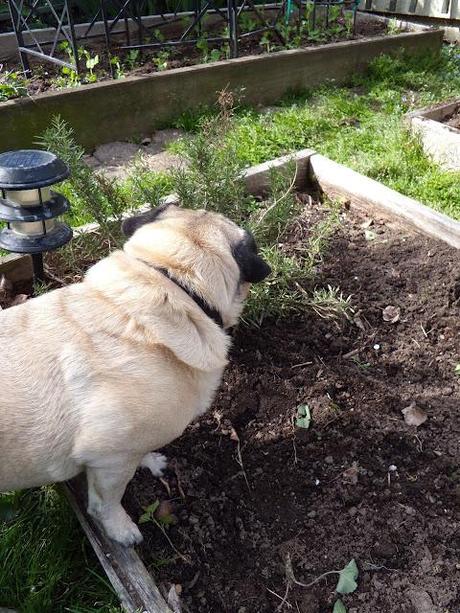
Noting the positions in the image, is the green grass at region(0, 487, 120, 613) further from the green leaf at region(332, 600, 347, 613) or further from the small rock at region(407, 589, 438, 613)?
the small rock at region(407, 589, 438, 613)

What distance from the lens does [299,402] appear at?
320 centimetres

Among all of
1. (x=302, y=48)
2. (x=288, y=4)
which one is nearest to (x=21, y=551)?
(x=302, y=48)

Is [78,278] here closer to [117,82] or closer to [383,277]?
[383,277]

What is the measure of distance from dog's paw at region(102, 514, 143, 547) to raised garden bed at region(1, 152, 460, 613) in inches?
1.9

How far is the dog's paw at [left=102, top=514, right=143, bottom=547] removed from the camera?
2.52 meters

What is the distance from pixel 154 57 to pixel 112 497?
6.85 metres

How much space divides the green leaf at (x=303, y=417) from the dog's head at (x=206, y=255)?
0.79m

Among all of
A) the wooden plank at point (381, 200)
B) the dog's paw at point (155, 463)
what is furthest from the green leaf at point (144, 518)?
the wooden plank at point (381, 200)

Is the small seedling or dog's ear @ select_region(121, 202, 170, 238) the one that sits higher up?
dog's ear @ select_region(121, 202, 170, 238)

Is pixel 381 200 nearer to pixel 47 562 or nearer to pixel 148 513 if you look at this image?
pixel 148 513

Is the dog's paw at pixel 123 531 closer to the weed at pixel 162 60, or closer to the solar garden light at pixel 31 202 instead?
the solar garden light at pixel 31 202

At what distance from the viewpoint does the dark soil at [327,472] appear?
2477 mm

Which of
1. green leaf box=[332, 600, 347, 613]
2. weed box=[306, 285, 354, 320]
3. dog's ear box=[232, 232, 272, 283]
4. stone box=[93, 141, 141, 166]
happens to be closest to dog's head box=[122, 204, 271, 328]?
dog's ear box=[232, 232, 272, 283]

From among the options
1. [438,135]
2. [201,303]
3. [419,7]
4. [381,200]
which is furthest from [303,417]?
[419,7]
